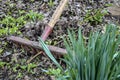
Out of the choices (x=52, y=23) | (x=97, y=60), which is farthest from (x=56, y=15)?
(x=97, y=60)

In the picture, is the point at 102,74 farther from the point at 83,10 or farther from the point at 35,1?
the point at 35,1

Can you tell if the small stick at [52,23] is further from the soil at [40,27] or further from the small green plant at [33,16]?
the small green plant at [33,16]

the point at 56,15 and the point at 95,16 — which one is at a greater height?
the point at 56,15

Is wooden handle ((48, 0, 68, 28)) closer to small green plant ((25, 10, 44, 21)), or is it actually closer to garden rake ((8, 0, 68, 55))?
garden rake ((8, 0, 68, 55))

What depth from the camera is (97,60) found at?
1935 millimetres

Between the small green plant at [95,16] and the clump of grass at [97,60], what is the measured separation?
2.01m

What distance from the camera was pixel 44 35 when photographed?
12.1 ft

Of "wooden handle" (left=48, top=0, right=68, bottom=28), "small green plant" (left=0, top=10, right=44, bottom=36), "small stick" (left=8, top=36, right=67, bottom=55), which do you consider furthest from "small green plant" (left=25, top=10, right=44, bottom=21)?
"small stick" (left=8, top=36, right=67, bottom=55)

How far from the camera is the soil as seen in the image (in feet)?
11.1

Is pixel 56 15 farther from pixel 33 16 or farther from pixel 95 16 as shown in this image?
pixel 95 16

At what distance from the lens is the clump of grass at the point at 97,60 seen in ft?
6.17

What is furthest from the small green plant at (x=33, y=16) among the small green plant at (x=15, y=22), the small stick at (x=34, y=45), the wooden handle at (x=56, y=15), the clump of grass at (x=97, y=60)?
the clump of grass at (x=97, y=60)

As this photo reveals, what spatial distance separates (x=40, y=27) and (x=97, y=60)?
202 centimetres

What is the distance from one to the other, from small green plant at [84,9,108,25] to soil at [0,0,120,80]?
49mm
